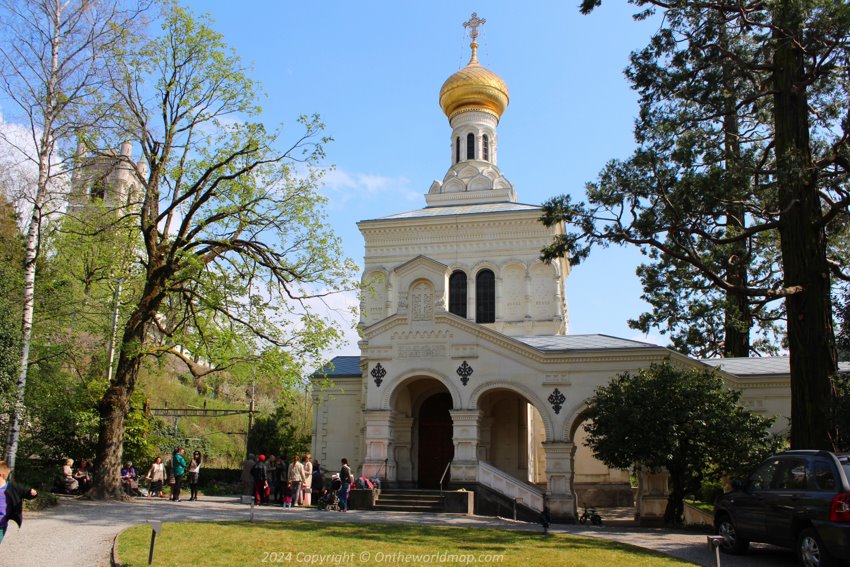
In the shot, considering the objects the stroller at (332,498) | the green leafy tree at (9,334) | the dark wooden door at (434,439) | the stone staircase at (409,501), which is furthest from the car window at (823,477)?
the green leafy tree at (9,334)

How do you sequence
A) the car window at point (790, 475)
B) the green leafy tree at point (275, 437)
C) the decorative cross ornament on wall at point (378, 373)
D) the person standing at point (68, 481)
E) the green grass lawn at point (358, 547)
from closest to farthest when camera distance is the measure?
the green grass lawn at point (358, 547) < the car window at point (790, 475) < the person standing at point (68, 481) < the decorative cross ornament on wall at point (378, 373) < the green leafy tree at point (275, 437)

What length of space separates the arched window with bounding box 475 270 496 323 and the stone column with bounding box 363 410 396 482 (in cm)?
859

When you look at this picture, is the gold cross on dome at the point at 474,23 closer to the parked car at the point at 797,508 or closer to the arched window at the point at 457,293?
the arched window at the point at 457,293

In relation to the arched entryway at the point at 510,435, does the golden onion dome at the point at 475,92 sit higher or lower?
higher

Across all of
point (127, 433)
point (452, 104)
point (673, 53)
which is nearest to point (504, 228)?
point (452, 104)

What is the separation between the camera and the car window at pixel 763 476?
11.4 meters

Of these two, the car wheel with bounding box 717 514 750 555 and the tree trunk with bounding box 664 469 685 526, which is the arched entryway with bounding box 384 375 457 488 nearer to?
the tree trunk with bounding box 664 469 685 526

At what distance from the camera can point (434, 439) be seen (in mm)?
25422

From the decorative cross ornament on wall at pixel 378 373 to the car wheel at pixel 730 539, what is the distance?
1260 cm

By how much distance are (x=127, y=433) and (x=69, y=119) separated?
11.0 meters

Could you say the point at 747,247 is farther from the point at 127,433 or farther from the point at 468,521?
the point at 127,433

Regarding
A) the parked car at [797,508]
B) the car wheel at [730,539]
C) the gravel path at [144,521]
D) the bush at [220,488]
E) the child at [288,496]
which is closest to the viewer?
the parked car at [797,508]

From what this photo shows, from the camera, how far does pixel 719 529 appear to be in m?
12.4

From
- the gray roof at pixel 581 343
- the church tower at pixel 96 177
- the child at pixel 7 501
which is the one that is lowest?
the child at pixel 7 501
